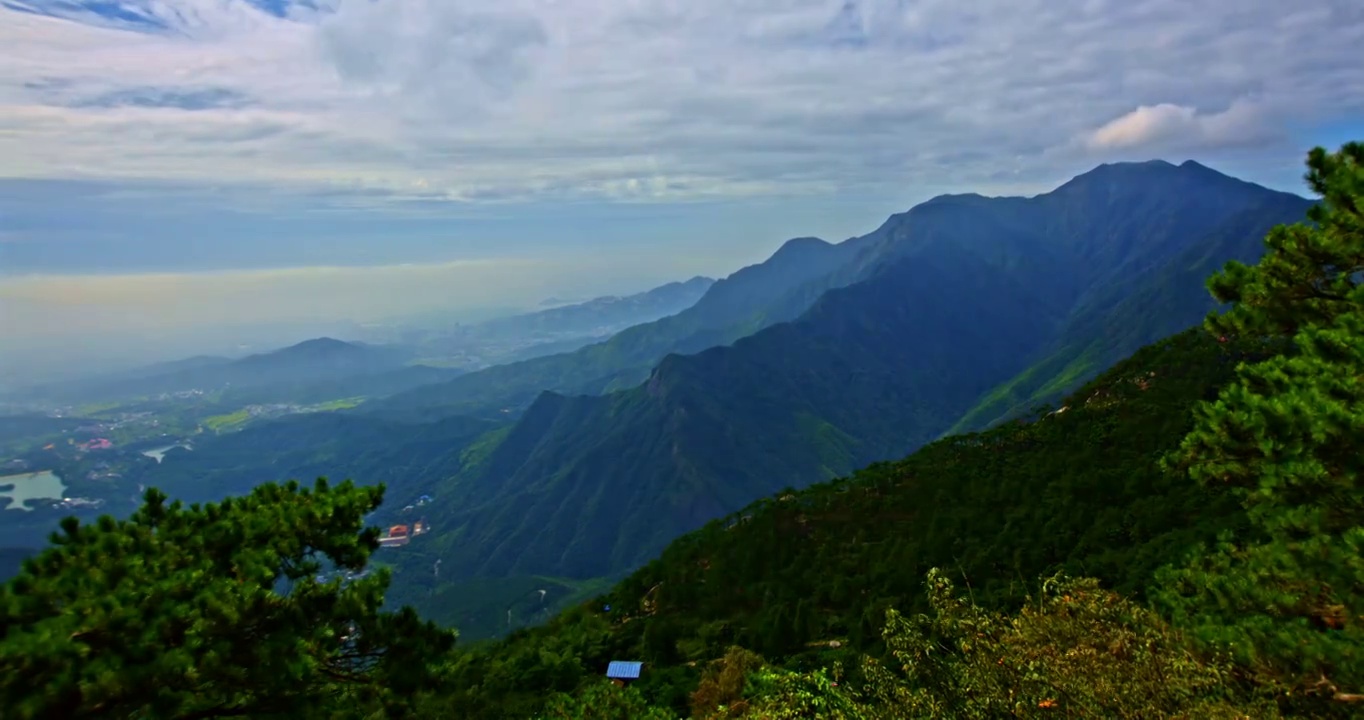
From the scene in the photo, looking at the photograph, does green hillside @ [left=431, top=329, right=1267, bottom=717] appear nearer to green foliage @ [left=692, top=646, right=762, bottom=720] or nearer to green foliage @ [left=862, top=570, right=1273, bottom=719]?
green foliage @ [left=692, top=646, right=762, bottom=720]

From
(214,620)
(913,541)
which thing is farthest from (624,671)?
(913,541)

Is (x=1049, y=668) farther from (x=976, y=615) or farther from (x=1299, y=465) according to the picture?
(x=1299, y=465)

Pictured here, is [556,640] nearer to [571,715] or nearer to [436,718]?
[436,718]

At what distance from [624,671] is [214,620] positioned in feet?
94.2

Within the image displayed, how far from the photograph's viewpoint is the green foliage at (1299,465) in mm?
12492

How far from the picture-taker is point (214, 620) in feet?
33.2

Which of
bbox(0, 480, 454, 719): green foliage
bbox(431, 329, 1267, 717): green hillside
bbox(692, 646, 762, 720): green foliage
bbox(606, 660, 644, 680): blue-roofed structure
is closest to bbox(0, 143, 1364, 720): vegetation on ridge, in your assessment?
bbox(0, 480, 454, 719): green foliage

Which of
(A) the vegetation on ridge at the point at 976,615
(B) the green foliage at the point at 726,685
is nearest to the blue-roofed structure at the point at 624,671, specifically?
(B) the green foliage at the point at 726,685

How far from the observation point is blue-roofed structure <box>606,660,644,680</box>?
35219 mm

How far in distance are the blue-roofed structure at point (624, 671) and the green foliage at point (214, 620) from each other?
2391cm

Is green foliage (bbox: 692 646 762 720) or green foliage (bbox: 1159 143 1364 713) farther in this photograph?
green foliage (bbox: 692 646 762 720)

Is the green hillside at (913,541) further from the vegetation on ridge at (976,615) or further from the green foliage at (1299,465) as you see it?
the vegetation on ridge at (976,615)

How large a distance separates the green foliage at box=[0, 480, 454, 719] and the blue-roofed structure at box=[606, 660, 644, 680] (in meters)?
23.9

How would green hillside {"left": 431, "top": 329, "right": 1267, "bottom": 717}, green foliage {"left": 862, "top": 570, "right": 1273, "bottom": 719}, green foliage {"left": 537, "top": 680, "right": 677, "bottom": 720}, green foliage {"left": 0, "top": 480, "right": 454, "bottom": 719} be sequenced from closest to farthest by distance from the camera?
green foliage {"left": 0, "top": 480, "right": 454, "bottom": 719}
green foliage {"left": 862, "top": 570, "right": 1273, "bottom": 719}
green foliage {"left": 537, "top": 680, "right": 677, "bottom": 720}
green hillside {"left": 431, "top": 329, "right": 1267, "bottom": 717}
